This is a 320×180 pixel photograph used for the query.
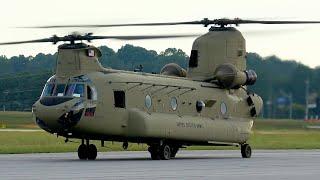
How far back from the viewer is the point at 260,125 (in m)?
72.6

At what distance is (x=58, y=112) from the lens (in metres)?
37.3

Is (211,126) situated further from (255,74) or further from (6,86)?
(6,86)

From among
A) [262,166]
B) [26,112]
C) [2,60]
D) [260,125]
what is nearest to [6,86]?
[26,112]

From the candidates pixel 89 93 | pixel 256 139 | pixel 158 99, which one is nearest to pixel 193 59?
pixel 158 99

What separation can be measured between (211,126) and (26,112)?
5185 cm

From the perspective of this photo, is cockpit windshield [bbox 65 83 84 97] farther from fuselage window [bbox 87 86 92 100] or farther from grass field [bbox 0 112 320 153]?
grass field [bbox 0 112 320 153]

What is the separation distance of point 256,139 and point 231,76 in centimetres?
2215

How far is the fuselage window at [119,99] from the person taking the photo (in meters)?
39.0

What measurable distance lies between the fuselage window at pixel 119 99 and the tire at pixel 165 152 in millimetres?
2311

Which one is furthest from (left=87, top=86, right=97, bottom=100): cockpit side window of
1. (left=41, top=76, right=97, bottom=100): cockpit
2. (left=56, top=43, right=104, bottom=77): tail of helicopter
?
(left=56, top=43, right=104, bottom=77): tail of helicopter

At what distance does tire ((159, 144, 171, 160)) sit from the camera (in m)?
39.7

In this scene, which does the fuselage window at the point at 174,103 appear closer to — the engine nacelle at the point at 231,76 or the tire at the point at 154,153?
the tire at the point at 154,153

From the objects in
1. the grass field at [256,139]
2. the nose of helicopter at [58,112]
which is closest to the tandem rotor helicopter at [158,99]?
the nose of helicopter at [58,112]

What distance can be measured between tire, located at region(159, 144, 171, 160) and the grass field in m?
6.73
